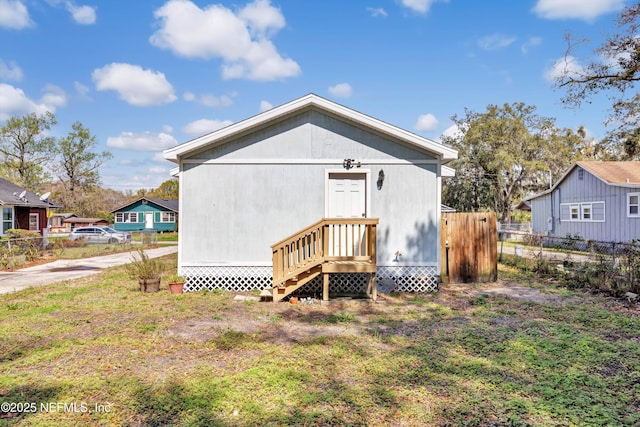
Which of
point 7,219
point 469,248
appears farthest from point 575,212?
point 7,219

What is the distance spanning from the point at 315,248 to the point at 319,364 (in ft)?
12.4

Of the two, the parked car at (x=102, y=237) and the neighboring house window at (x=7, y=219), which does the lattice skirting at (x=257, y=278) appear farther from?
the neighboring house window at (x=7, y=219)

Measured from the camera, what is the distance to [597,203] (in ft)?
59.1

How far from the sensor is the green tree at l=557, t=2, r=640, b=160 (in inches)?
469

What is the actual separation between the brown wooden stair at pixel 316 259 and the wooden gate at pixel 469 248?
2.67 m

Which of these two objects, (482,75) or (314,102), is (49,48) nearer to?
(314,102)

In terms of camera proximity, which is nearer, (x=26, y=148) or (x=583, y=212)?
(x=583, y=212)

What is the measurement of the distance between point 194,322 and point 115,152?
4169 cm

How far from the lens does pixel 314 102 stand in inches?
328

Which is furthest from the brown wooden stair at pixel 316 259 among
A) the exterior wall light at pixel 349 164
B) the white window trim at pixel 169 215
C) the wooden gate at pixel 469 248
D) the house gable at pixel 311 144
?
the white window trim at pixel 169 215

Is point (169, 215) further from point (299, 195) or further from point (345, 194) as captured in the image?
point (345, 194)

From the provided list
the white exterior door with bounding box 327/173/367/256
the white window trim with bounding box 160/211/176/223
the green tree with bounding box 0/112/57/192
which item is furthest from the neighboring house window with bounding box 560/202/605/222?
the green tree with bounding box 0/112/57/192

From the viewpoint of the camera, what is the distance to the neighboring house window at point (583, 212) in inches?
705

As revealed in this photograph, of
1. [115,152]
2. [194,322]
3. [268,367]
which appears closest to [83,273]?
[194,322]
